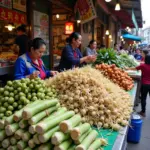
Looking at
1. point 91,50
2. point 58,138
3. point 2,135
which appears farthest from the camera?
point 91,50

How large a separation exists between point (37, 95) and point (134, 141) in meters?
3.12

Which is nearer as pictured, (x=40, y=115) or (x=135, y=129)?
(x=40, y=115)

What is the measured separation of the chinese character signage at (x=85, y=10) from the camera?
305 inches

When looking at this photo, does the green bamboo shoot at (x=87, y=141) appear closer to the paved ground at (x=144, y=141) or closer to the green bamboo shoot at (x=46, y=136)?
the green bamboo shoot at (x=46, y=136)

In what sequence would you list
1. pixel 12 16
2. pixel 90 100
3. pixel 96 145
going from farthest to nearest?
pixel 12 16, pixel 90 100, pixel 96 145

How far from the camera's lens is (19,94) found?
213 cm

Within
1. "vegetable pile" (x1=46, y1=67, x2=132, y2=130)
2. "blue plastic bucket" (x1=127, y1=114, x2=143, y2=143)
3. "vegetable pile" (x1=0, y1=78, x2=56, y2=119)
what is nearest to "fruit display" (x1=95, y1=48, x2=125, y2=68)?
"blue plastic bucket" (x1=127, y1=114, x2=143, y2=143)

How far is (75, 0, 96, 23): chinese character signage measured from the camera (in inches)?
305

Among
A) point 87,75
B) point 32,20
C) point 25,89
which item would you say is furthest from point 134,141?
point 32,20

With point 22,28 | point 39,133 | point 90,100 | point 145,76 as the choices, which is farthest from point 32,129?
point 145,76

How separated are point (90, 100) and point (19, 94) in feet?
2.62

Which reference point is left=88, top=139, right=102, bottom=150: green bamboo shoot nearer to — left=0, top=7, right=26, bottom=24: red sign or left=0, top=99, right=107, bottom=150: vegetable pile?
left=0, top=99, right=107, bottom=150: vegetable pile

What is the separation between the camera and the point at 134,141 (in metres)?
4.63

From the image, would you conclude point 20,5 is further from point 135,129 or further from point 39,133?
point 39,133
